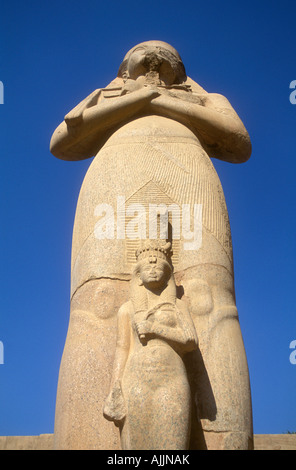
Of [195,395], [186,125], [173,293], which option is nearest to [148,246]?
[173,293]

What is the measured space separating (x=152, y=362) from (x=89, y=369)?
2.22 feet

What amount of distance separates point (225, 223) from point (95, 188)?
3.94 feet

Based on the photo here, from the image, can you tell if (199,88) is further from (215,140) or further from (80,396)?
(80,396)

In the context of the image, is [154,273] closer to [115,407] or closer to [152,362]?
[152,362]

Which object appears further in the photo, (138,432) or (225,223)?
(225,223)

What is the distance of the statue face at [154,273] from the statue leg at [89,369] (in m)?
0.40

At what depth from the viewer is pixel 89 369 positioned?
4000 millimetres

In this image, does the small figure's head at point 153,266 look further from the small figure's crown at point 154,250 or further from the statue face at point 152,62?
the statue face at point 152,62

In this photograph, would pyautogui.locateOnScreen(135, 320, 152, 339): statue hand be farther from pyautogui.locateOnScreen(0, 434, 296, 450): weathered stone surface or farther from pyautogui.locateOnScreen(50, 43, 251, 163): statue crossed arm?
pyautogui.locateOnScreen(0, 434, 296, 450): weathered stone surface

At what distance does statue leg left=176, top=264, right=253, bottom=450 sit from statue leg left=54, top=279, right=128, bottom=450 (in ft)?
1.92

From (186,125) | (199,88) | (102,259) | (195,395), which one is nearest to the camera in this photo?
(195,395)

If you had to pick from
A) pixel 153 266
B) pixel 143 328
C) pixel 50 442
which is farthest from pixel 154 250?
pixel 50 442

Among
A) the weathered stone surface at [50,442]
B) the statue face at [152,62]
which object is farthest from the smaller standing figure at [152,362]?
the weathered stone surface at [50,442]

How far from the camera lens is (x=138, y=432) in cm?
337
